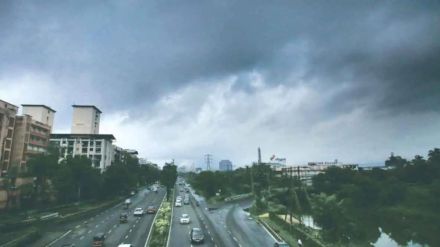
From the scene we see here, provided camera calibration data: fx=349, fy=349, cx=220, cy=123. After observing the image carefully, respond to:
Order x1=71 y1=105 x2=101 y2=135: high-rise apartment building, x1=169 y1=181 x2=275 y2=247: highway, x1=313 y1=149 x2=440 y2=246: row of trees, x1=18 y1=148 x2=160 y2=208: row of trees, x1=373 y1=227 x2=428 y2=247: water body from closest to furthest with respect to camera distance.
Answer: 1. x1=313 y1=149 x2=440 y2=246: row of trees
2. x1=169 y1=181 x2=275 y2=247: highway
3. x1=373 y1=227 x2=428 y2=247: water body
4. x1=18 y1=148 x2=160 y2=208: row of trees
5. x1=71 y1=105 x2=101 y2=135: high-rise apartment building

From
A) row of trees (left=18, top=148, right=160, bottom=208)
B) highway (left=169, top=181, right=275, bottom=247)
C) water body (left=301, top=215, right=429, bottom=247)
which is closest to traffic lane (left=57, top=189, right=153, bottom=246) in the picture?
highway (left=169, top=181, right=275, bottom=247)

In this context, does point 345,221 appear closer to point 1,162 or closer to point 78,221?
point 78,221

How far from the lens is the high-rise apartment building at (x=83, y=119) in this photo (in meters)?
145

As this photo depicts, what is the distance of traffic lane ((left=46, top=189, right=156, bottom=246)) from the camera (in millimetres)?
48906

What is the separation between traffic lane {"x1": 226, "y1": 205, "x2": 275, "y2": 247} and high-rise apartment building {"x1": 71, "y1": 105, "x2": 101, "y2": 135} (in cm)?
9415

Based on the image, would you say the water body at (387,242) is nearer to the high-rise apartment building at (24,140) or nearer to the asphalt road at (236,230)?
the asphalt road at (236,230)

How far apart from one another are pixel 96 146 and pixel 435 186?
386 feet

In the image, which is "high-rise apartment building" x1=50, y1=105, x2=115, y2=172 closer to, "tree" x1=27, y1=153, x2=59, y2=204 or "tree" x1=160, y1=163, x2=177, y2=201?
"tree" x1=160, y1=163, x2=177, y2=201

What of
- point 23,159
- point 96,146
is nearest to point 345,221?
point 23,159

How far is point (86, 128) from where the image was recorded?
476 ft

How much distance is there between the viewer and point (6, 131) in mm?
80062

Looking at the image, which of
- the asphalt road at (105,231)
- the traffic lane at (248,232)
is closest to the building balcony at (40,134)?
the asphalt road at (105,231)

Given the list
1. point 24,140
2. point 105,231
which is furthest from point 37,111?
point 105,231

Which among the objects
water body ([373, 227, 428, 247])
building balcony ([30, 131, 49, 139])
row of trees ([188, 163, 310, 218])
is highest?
building balcony ([30, 131, 49, 139])
